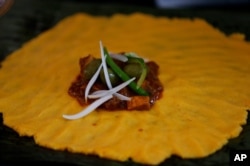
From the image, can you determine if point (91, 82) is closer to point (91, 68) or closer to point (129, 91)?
point (91, 68)

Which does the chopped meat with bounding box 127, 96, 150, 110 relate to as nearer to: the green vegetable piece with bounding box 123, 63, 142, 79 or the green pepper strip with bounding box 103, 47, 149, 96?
the green pepper strip with bounding box 103, 47, 149, 96

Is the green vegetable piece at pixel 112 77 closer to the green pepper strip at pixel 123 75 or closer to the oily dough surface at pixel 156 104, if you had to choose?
the green pepper strip at pixel 123 75

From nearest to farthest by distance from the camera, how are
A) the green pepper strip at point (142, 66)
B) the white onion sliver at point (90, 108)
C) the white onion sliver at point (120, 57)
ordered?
the white onion sliver at point (90, 108) < the green pepper strip at point (142, 66) < the white onion sliver at point (120, 57)

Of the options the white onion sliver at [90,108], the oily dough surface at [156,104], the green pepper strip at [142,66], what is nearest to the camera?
the oily dough surface at [156,104]

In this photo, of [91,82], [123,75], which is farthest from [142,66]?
[91,82]

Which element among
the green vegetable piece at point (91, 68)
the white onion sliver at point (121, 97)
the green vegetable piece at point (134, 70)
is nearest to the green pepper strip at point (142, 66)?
the green vegetable piece at point (134, 70)

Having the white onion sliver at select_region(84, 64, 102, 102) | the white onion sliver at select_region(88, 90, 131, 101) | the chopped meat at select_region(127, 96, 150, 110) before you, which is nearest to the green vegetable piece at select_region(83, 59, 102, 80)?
the white onion sliver at select_region(84, 64, 102, 102)
